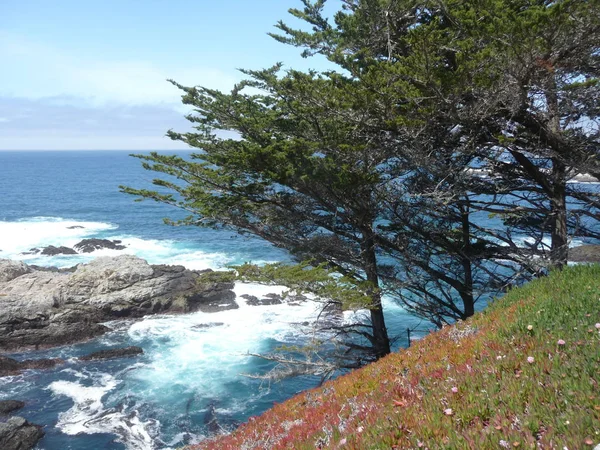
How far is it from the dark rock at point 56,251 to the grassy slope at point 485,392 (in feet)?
135

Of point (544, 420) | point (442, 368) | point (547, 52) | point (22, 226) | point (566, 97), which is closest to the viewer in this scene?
point (544, 420)

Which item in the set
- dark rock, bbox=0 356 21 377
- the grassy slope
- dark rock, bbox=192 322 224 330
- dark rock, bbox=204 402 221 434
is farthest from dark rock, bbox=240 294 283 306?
the grassy slope

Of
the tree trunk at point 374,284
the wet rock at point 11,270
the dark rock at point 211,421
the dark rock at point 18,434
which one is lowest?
the dark rock at point 211,421

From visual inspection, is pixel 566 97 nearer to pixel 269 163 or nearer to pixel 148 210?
pixel 269 163

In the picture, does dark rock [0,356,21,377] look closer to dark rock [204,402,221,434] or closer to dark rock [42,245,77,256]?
dark rock [204,402,221,434]

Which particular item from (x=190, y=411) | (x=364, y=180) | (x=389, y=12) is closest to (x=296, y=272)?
(x=364, y=180)

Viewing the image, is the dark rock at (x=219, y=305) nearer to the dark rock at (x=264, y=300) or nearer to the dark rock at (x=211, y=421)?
the dark rock at (x=264, y=300)

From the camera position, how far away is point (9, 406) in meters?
18.5

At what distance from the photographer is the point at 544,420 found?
3467 mm

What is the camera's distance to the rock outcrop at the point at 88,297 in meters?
25.7

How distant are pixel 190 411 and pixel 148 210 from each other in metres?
52.3

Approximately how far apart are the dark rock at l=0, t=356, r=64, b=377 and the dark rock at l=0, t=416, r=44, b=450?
5752 millimetres

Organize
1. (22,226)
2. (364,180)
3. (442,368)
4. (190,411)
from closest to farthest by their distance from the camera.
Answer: (442,368) → (364,180) → (190,411) → (22,226)

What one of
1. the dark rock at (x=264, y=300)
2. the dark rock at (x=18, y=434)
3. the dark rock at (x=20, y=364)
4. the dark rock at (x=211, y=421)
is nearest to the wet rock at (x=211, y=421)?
the dark rock at (x=211, y=421)
